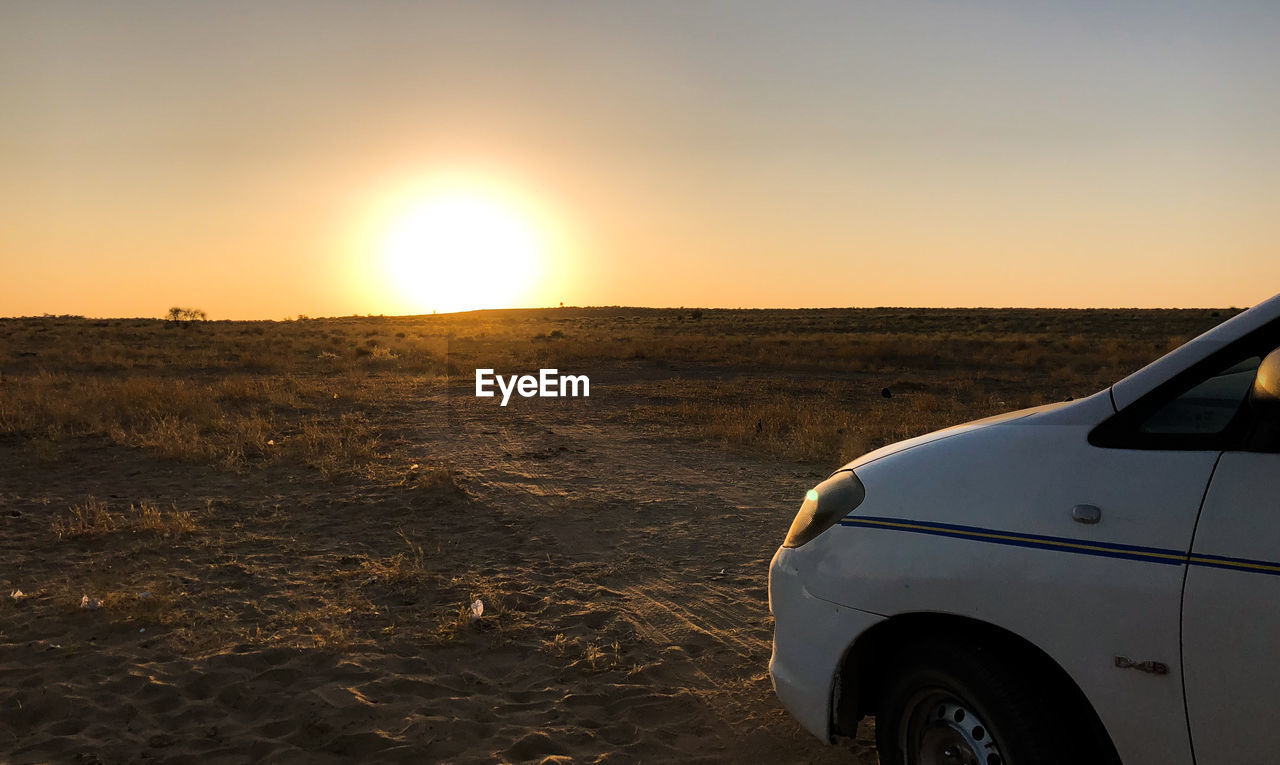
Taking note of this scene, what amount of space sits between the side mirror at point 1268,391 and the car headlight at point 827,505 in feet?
3.86

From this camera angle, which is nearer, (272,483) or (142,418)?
(272,483)

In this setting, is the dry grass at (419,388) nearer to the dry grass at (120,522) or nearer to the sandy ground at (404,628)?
the sandy ground at (404,628)

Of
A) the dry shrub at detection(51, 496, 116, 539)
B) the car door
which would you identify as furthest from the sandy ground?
the car door

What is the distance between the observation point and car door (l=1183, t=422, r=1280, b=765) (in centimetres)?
188

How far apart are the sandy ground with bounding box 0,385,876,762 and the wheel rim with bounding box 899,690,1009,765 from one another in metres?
0.99

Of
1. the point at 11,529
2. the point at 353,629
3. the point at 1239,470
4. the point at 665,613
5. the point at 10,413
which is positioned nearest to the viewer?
the point at 1239,470

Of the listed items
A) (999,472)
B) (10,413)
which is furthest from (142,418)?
(999,472)

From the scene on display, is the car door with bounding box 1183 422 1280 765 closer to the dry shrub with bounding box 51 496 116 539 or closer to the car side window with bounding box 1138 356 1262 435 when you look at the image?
the car side window with bounding box 1138 356 1262 435

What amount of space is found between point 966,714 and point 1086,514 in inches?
30.5

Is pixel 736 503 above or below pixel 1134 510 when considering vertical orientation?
below

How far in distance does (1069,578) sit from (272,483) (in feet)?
29.0

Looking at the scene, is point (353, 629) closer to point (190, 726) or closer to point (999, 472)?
point (190, 726)

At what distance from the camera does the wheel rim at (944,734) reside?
2.47 meters

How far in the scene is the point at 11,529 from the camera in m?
7.34
